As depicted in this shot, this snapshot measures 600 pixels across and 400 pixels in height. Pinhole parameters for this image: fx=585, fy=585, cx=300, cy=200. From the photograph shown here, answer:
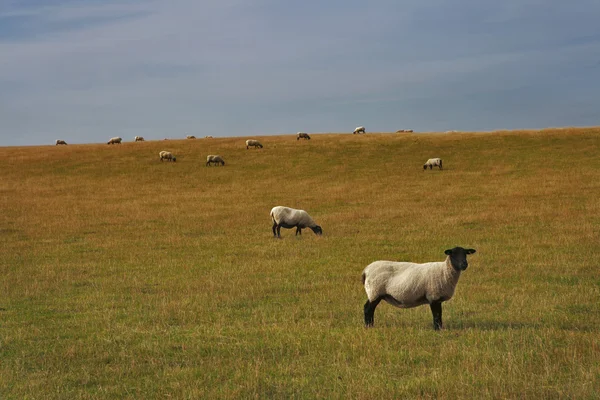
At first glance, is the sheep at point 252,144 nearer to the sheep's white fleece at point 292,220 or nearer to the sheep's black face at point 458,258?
the sheep's white fleece at point 292,220

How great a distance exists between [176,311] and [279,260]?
6983 millimetres

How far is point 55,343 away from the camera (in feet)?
36.2

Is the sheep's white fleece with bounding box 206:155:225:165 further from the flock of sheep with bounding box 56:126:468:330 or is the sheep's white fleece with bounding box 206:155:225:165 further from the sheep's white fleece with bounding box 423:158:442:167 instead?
the flock of sheep with bounding box 56:126:468:330

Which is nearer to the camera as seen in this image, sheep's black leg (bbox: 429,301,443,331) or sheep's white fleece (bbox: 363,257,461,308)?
sheep's white fleece (bbox: 363,257,461,308)

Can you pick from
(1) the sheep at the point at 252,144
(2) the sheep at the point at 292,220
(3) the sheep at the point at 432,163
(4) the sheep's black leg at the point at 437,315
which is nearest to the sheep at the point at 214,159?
(1) the sheep at the point at 252,144

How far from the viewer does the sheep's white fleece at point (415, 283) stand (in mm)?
10664

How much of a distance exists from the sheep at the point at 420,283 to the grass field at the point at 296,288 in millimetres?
582

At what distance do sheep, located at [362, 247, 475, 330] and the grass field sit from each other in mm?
582

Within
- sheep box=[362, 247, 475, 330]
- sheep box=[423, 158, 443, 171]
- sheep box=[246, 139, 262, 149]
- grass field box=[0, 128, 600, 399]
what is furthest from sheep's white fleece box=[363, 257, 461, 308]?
sheep box=[246, 139, 262, 149]

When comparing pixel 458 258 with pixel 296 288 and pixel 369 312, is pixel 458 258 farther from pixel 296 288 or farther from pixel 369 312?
pixel 296 288

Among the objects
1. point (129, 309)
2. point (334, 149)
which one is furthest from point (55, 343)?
point (334, 149)

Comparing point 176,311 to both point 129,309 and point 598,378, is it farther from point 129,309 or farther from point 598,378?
point 598,378

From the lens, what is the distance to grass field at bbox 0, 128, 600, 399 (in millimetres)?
8523

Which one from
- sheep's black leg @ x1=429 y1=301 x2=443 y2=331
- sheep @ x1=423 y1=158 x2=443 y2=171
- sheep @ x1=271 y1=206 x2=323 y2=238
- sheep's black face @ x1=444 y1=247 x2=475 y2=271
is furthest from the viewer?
sheep @ x1=423 y1=158 x2=443 y2=171
